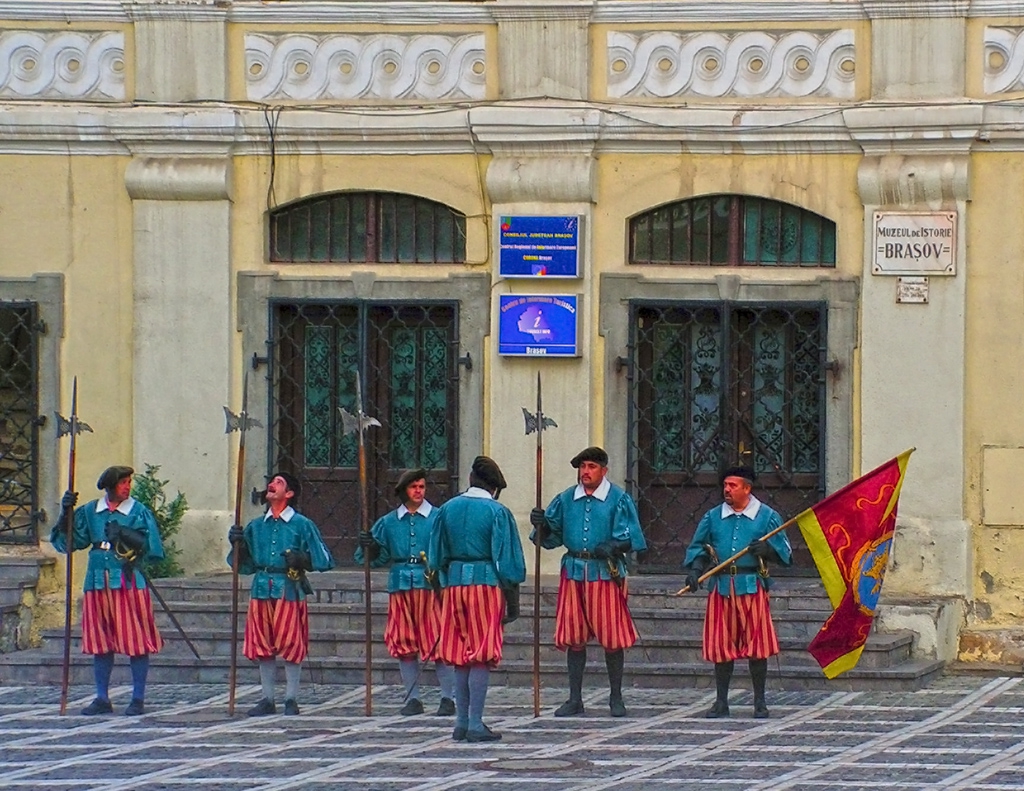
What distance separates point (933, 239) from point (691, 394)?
2.11 metres

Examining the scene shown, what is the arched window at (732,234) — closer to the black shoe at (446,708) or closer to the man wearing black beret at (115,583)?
the black shoe at (446,708)

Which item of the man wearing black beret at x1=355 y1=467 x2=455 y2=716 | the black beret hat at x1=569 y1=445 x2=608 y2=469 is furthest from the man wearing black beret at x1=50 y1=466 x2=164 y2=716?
the black beret hat at x1=569 y1=445 x2=608 y2=469

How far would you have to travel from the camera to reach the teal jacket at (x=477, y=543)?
44.2 ft

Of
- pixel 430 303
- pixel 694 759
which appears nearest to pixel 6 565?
pixel 430 303

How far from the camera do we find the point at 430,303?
17.5 meters

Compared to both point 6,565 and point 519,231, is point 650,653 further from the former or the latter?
point 6,565

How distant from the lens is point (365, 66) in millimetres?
17469

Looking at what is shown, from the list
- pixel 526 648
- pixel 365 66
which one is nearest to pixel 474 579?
pixel 526 648

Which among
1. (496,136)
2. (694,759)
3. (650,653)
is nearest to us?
(694,759)

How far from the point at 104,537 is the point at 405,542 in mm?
1921

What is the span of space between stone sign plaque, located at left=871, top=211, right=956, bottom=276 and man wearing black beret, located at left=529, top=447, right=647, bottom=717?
316cm

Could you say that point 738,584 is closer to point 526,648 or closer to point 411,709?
point 526,648

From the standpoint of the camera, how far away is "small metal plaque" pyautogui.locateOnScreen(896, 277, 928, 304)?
16.5 m

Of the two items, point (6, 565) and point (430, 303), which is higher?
point (430, 303)
